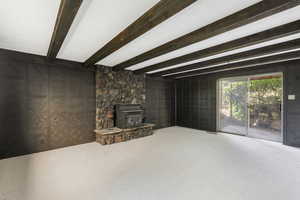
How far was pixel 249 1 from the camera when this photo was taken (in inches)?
57.9

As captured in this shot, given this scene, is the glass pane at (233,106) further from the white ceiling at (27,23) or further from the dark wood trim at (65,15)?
the white ceiling at (27,23)

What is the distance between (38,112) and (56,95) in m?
0.57

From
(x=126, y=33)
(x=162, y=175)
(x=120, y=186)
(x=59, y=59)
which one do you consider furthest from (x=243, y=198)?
(x=59, y=59)

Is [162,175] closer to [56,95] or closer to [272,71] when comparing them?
[56,95]

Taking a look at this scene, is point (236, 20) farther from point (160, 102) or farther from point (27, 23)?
point (160, 102)

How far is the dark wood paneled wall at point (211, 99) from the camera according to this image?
3.69m

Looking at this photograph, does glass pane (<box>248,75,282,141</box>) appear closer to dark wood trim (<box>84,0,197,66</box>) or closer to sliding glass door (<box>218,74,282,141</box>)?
sliding glass door (<box>218,74,282,141</box>)

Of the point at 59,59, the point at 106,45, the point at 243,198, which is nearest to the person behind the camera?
the point at 243,198

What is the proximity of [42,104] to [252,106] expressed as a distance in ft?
21.2

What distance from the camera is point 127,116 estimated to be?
431cm

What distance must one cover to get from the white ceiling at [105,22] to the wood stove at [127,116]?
2.19 metres

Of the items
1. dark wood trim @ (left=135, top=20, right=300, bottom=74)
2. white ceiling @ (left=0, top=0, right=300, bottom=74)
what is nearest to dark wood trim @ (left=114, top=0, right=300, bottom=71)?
white ceiling @ (left=0, top=0, right=300, bottom=74)

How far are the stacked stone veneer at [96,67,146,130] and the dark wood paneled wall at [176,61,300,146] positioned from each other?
244cm

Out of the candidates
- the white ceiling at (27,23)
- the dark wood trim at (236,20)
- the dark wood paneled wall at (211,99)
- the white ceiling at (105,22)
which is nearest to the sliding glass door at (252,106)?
the dark wood paneled wall at (211,99)
